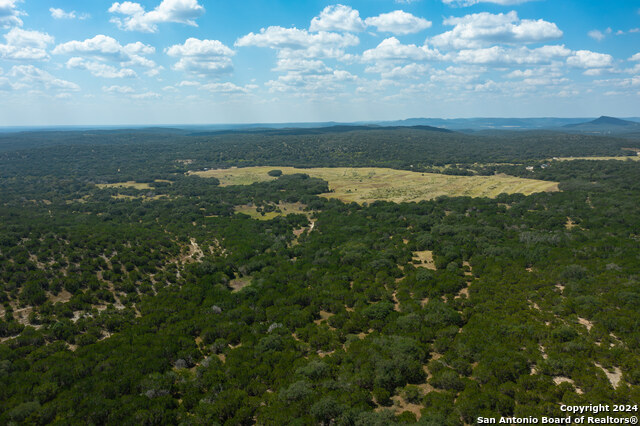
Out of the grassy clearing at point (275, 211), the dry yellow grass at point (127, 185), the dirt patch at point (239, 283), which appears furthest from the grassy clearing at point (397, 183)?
the dirt patch at point (239, 283)

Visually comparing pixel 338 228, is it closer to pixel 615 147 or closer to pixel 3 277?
pixel 3 277

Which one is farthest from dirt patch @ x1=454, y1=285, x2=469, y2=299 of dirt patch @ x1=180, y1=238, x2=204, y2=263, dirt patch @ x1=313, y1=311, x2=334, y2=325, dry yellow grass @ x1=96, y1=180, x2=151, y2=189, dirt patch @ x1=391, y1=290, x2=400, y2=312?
dry yellow grass @ x1=96, y1=180, x2=151, y2=189

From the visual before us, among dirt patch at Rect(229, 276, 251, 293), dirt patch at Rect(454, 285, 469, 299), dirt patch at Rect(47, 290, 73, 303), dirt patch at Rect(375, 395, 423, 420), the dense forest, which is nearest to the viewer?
dirt patch at Rect(375, 395, 423, 420)

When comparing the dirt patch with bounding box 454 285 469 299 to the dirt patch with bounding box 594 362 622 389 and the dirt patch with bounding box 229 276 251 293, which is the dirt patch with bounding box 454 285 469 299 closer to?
the dirt patch with bounding box 594 362 622 389

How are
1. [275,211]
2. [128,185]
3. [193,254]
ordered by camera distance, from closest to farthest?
[193,254] < [275,211] < [128,185]

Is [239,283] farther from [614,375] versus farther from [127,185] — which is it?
[127,185]

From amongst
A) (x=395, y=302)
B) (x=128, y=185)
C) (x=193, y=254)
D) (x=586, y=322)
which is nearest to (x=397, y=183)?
(x=193, y=254)
